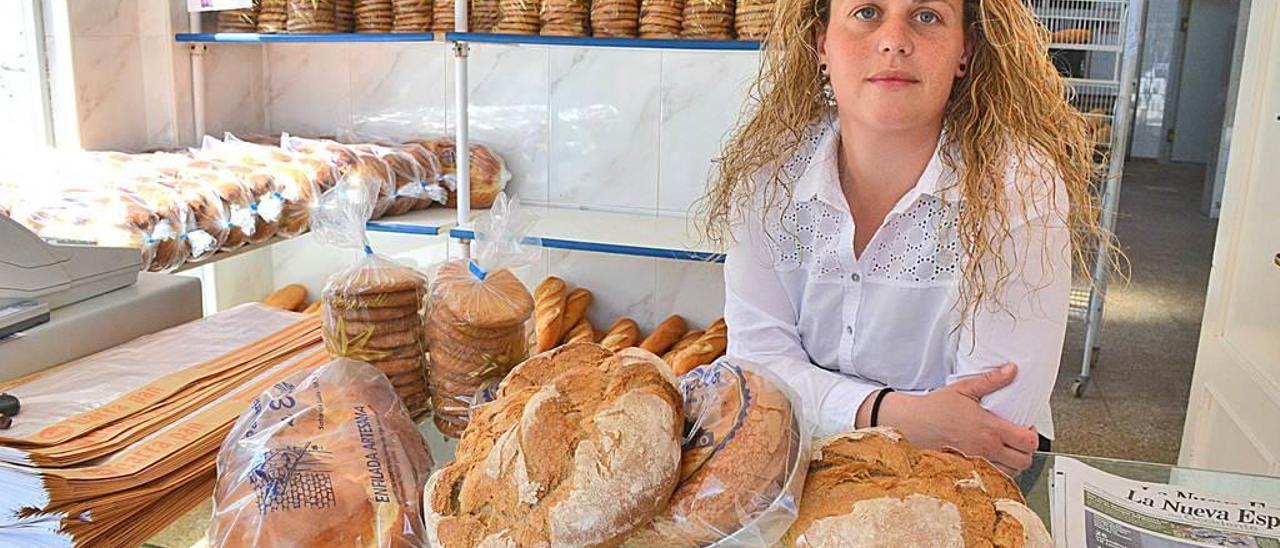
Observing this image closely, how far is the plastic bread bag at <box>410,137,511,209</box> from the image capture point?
2605 mm

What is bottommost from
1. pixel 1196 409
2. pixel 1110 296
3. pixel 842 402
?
pixel 1110 296

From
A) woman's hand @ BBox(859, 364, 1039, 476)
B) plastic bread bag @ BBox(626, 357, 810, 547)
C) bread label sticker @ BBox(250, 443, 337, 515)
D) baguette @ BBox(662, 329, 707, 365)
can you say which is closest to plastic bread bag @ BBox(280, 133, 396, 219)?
baguette @ BBox(662, 329, 707, 365)

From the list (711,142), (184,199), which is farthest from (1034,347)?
(184,199)

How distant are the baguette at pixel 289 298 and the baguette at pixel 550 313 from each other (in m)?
0.69

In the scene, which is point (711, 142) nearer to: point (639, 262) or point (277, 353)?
point (639, 262)

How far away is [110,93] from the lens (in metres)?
2.45

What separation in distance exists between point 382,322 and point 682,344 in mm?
1502

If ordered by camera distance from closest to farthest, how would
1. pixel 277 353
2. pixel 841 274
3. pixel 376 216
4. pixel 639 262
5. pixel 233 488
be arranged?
pixel 233 488, pixel 277 353, pixel 841 274, pixel 376 216, pixel 639 262

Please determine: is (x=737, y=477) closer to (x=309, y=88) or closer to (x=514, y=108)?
(x=514, y=108)

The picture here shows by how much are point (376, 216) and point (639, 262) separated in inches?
26.9

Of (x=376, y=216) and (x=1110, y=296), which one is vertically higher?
(x=376, y=216)

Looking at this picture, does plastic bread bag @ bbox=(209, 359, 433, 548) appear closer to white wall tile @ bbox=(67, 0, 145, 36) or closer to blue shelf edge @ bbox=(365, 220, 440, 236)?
blue shelf edge @ bbox=(365, 220, 440, 236)

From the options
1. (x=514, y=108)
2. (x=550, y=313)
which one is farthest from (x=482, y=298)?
(x=514, y=108)

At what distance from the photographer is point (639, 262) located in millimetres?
2689
